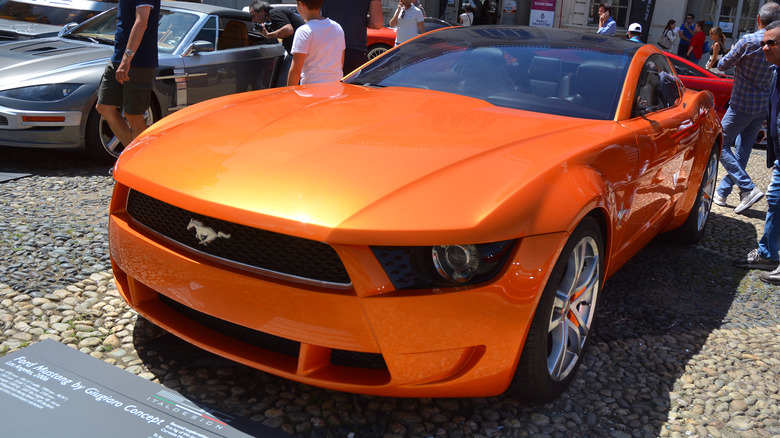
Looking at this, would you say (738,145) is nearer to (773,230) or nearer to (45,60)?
(773,230)

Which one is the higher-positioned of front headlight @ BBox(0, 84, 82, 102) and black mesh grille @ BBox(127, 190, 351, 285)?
black mesh grille @ BBox(127, 190, 351, 285)

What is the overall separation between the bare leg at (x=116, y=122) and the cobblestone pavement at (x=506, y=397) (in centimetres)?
102

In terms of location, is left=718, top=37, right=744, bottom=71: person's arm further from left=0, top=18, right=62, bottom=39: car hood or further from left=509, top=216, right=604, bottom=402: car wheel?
left=0, top=18, right=62, bottom=39: car hood

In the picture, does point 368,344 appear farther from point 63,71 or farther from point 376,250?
point 63,71

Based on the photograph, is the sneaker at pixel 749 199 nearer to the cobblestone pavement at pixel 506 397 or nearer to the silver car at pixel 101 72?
the cobblestone pavement at pixel 506 397

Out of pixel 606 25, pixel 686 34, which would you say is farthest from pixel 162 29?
pixel 686 34

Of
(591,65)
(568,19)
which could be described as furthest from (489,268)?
(568,19)

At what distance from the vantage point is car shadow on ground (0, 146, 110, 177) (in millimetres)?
5422

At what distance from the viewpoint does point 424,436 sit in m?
2.34

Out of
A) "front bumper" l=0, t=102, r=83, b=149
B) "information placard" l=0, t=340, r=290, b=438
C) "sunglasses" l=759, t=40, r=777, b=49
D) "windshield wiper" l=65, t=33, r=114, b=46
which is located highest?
"sunglasses" l=759, t=40, r=777, b=49

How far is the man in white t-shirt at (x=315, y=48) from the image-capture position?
4.86 metres

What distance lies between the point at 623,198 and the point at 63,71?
4.56m

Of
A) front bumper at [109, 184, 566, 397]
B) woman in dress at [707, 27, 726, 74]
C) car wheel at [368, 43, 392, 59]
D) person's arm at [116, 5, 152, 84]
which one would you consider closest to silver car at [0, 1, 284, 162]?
person's arm at [116, 5, 152, 84]

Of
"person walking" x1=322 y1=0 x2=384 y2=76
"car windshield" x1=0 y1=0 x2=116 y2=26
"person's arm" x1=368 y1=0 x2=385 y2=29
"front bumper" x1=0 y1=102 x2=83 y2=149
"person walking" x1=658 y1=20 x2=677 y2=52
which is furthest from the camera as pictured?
"person walking" x1=658 y1=20 x2=677 y2=52
